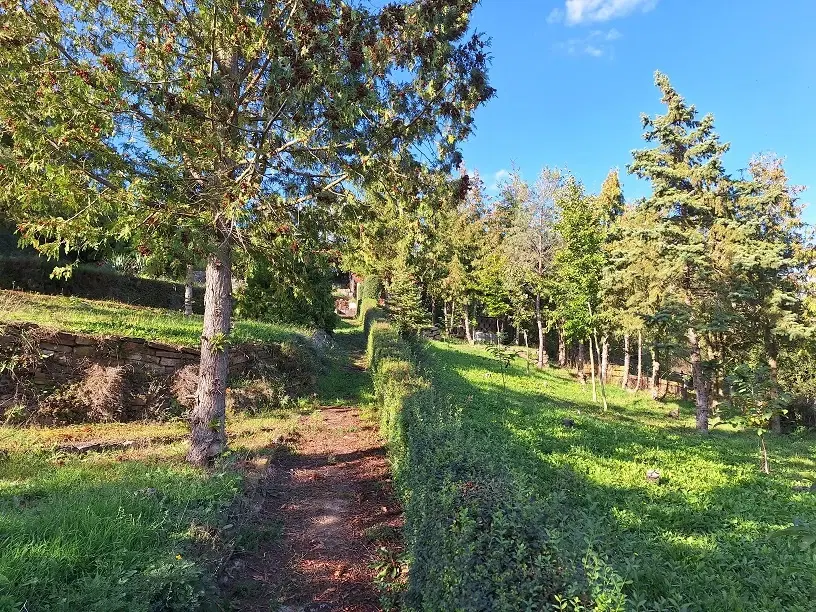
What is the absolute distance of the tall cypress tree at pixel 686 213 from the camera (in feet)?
48.2

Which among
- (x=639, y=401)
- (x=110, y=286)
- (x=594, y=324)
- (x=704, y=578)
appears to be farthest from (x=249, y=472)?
(x=639, y=401)

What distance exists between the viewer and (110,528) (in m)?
3.52

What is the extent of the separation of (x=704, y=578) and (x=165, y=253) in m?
6.04

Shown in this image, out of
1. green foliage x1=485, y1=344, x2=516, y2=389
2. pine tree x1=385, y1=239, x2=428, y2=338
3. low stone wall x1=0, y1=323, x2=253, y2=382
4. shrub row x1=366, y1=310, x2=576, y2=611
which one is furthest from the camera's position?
pine tree x1=385, y1=239, x2=428, y2=338

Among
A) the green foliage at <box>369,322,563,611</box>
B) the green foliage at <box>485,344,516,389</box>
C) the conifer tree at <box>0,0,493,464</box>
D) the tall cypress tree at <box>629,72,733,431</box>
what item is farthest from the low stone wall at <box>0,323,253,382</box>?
the tall cypress tree at <box>629,72,733,431</box>

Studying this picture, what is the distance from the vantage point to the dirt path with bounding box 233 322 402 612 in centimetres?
417

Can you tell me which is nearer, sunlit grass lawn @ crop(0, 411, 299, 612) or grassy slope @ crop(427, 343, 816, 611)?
sunlit grass lawn @ crop(0, 411, 299, 612)

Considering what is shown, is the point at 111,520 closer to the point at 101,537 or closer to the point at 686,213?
the point at 101,537

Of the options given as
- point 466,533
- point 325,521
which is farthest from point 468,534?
point 325,521

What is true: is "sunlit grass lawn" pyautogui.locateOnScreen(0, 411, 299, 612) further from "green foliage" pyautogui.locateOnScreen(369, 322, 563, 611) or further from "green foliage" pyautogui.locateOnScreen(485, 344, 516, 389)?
"green foliage" pyautogui.locateOnScreen(485, 344, 516, 389)

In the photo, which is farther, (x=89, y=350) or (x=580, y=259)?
(x=580, y=259)

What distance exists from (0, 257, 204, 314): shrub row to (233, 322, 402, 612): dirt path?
9557mm

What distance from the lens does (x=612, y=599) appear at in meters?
1.76

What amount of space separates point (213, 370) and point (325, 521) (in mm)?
2663
